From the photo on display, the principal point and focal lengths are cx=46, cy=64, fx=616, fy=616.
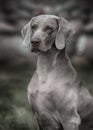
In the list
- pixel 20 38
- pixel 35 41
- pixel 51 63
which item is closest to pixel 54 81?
pixel 51 63

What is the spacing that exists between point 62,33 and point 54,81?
0.43m

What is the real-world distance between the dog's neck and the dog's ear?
0.12m

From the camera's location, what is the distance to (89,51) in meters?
13.1

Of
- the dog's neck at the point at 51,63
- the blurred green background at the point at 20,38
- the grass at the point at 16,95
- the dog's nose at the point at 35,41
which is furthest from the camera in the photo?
the blurred green background at the point at 20,38

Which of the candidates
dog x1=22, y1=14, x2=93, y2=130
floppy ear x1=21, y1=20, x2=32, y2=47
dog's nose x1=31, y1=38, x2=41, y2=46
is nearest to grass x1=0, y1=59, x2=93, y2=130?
dog x1=22, y1=14, x2=93, y2=130

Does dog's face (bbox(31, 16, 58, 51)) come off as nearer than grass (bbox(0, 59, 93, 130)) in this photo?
Yes

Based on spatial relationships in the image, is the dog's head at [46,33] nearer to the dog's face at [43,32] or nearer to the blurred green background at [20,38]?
the dog's face at [43,32]

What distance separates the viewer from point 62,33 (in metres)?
5.36

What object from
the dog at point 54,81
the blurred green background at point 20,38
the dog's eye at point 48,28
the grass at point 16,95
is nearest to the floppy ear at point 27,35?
the dog at point 54,81

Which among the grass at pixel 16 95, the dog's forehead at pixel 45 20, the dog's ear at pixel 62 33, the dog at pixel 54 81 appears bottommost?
the grass at pixel 16 95

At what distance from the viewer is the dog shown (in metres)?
5.34

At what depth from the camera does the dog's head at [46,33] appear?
Result: 5.30m

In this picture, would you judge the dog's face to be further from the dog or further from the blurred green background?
the blurred green background

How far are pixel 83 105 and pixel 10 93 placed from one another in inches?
152
